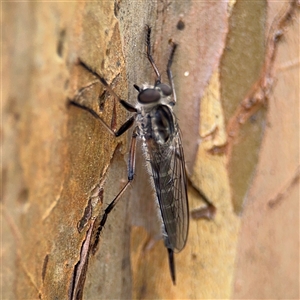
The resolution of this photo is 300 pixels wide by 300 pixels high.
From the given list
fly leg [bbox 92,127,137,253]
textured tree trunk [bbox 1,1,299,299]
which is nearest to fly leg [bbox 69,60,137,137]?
textured tree trunk [bbox 1,1,299,299]

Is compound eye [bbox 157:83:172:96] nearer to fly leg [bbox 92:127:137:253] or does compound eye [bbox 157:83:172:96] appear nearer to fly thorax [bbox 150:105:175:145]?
fly thorax [bbox 150:105:175:145]

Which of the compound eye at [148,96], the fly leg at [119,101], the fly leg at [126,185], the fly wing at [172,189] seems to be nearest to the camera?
the fly leg at [119,101]

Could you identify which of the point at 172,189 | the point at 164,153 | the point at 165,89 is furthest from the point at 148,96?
the point at 172,189

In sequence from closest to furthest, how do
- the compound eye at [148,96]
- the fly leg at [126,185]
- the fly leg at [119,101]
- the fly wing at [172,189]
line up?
1. the fly leg at [119,101]
2. the fly leg at [126,185]
3. the compound eye at [148,96]
4. the fly wing at [172,189]

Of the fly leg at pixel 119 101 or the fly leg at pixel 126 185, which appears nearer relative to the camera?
the fly leg at pixel 119 101

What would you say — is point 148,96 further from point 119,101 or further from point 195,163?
point 195,163

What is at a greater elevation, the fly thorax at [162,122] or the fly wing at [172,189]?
the fly thorax at [162,122]

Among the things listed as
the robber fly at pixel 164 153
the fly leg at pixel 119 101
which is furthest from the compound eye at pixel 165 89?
the fly leg at pixel 119 101

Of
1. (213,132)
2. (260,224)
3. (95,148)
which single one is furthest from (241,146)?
(95,148)

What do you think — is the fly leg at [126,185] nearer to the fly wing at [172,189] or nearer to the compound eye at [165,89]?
the fly wing at [172,189]
